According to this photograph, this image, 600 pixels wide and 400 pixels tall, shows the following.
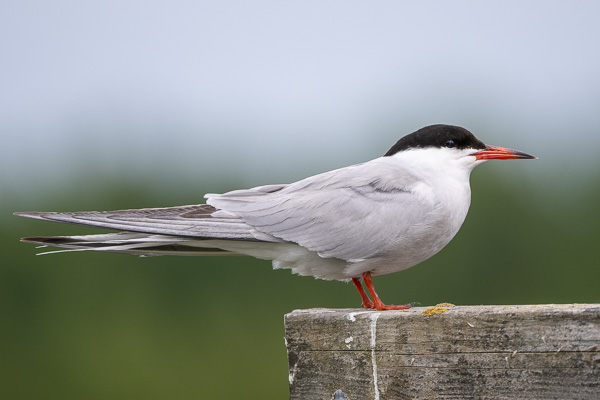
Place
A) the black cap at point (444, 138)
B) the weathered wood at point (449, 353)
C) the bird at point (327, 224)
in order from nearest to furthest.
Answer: the weathered wood at point (449, 353)
the bird at point (327, 224)
the black cap at point (444, 138)

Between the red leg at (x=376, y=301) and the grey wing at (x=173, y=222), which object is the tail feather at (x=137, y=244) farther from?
the red leg at (x=376, y=301)

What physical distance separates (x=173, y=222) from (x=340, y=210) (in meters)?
0.67

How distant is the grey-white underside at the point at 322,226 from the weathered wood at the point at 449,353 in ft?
2.59

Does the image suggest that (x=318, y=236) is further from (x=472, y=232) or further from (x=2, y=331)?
(x=2, y=331)

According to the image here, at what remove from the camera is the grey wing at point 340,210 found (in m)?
3.52

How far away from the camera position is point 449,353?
237 cm

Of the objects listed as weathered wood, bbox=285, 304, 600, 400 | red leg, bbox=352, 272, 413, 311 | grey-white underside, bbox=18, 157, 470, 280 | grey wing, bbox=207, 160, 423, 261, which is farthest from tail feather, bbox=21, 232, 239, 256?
weathered wood, bbox=285, 304, 600, 400

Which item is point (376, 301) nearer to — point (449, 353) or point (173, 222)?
point (173, 222)

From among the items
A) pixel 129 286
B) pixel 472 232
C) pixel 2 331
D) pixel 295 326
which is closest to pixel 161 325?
pixel 129 286

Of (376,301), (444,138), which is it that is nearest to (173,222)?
(376,301)

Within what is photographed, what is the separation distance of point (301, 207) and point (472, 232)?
16.0ft

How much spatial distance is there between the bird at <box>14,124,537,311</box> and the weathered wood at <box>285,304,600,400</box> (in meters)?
0.73

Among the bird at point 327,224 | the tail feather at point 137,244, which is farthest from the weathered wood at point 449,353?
the tail feather at point 137,244

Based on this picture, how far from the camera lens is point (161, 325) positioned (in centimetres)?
836
